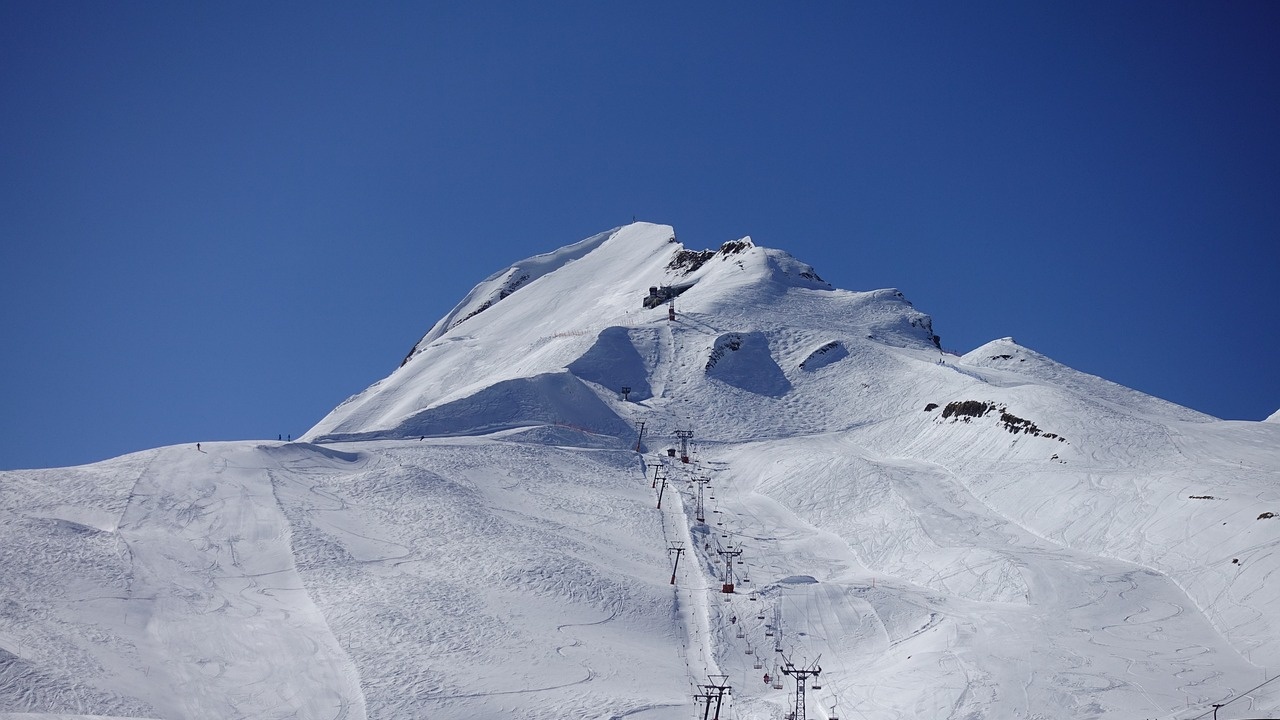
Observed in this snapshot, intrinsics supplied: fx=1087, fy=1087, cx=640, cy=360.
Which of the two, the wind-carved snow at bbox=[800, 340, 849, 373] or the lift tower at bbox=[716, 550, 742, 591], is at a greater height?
the wind-carved snow at bbox=[800, 340, 849, 373]

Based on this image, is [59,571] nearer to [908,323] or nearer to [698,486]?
[698,486]

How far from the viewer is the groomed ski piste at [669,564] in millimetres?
39781

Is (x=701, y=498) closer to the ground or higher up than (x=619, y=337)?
closer to the ground

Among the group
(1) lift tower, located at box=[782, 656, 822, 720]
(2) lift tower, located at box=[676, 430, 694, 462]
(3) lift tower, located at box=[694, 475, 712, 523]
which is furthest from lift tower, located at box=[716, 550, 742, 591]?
(2) lift tower, located at box=[676, 430, 694, 462]

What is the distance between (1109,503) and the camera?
56.2 m

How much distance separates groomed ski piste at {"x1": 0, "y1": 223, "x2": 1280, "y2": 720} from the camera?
39.8 metres

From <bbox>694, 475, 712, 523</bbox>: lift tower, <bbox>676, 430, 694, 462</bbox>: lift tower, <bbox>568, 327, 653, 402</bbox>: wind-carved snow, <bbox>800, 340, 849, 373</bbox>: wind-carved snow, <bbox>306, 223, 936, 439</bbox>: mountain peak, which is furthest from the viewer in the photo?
Result: <bbox>800, 340, 849, 373</bbox>: wind-carved snow

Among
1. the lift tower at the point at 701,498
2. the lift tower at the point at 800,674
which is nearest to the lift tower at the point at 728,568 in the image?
the lift tower at the point at 701,498

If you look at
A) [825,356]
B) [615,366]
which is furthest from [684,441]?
[825,356]

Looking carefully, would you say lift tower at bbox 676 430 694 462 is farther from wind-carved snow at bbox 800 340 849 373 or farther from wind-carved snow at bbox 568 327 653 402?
wind-carved snow at bbox 800 340 849 373

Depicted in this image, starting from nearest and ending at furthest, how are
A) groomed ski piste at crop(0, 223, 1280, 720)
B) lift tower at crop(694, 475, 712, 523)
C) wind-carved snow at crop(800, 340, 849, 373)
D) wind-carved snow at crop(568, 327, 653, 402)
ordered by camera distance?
1. groomed ski piste at crop(0, 223, 1280, 720)
2. lift tower at crop(694, 475, 712, 523)
3. wind-carved snow at crop(568, 327, 653, 402)
4. wind-carved snow at crop(800, 340, 849, 373)

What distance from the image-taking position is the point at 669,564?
55.0 metres

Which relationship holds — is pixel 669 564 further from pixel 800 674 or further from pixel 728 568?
pixel 800 674

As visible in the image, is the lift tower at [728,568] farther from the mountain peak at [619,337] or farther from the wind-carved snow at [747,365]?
the wind-carved snow at [747,365]
